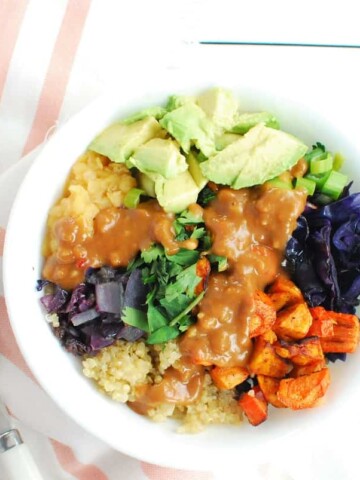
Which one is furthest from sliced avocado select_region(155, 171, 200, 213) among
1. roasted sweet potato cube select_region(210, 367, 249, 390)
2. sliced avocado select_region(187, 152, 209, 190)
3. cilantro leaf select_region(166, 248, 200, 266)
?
roasted sweet potato cube select_region(210, 367, 249, 390)

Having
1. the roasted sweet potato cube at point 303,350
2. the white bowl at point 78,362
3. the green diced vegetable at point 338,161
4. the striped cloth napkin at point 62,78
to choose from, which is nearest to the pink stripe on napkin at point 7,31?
the striped cloth napkin at point 62,78

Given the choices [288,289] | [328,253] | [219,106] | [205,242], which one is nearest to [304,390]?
[288,289]

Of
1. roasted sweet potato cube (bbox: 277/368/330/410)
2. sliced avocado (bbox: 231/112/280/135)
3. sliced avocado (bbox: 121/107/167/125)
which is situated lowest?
roasted sweet potato cube (bbox: 277/368/330/410)

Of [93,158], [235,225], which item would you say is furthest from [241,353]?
[93,158]

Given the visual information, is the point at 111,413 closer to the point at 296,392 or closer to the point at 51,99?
the point at 296,392

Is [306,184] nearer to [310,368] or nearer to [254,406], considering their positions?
[310,368]

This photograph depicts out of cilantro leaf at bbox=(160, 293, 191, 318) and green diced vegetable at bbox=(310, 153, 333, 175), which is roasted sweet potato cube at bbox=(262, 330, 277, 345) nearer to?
cilantro leaf at bbox=(160, 293, 191, 318)
